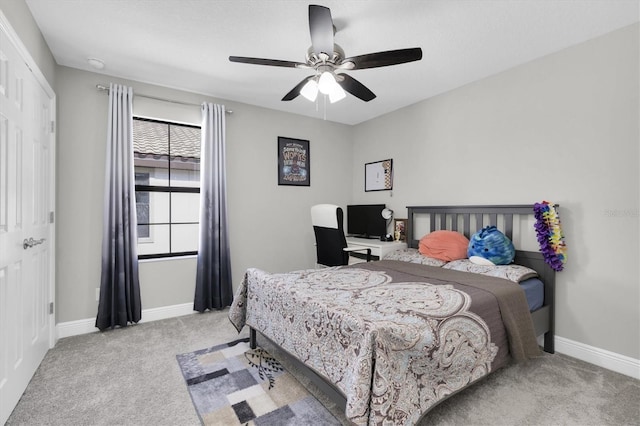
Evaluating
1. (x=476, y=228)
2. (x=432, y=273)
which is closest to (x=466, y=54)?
(x=476, y=228)

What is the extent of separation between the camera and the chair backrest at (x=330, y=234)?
3.29m

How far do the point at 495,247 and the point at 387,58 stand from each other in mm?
1859

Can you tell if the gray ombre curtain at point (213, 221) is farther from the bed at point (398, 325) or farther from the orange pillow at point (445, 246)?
the orange pillow at point (445, 246)

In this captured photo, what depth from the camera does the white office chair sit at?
10.8 feet

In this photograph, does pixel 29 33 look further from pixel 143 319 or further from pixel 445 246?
pixel 445 246

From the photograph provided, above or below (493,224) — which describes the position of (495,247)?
below

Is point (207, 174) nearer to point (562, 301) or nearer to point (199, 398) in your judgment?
point (199, 398)

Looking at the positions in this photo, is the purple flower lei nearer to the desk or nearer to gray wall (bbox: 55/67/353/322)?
the desk

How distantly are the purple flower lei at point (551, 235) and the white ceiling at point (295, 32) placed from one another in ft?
4.44

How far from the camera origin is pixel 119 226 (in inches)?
121

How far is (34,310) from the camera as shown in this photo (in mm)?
2258

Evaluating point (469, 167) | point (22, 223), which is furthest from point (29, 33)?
point (469, 167)

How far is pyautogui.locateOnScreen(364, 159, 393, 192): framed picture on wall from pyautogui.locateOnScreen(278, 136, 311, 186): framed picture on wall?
0.88 metres

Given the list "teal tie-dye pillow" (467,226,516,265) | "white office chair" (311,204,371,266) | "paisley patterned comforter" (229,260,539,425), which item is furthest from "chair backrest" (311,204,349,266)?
"teal tie-dye pillow" (467,226,516,265)
